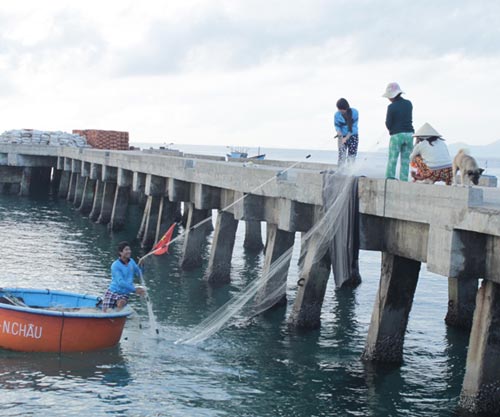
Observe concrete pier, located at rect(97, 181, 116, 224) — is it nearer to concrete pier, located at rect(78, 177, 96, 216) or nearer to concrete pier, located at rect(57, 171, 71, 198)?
concrete pier, located at rect(78, 177, 96, 216)

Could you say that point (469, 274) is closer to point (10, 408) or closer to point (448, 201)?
point (448, 201)

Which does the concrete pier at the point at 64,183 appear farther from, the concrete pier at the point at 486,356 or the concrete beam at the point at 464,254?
the concrete pier at the point at 486,356

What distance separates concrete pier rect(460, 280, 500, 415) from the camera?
1188 centimetres

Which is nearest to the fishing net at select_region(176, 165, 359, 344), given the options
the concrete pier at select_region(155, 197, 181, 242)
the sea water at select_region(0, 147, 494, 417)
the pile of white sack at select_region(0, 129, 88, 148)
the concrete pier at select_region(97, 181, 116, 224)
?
the sea water at select_region(0, 147, 494, 417)

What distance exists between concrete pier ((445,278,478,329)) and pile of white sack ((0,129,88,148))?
40.1 metres

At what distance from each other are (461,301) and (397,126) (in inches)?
229

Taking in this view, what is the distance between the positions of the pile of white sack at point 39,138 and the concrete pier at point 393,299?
43.0m

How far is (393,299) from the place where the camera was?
14531 mm

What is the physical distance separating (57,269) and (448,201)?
1598cm

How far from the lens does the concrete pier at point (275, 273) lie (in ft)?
56.2

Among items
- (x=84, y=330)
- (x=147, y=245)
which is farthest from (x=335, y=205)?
(x=147, y=245)

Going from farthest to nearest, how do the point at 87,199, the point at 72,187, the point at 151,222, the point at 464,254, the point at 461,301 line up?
the point at 72,187 → the point at 87,199 → the point at 151,222 → the point at 461,301 → the point at 464,254

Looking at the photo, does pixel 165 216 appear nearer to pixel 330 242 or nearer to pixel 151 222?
pixel 151 222

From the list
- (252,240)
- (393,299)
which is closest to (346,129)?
(393,299)
